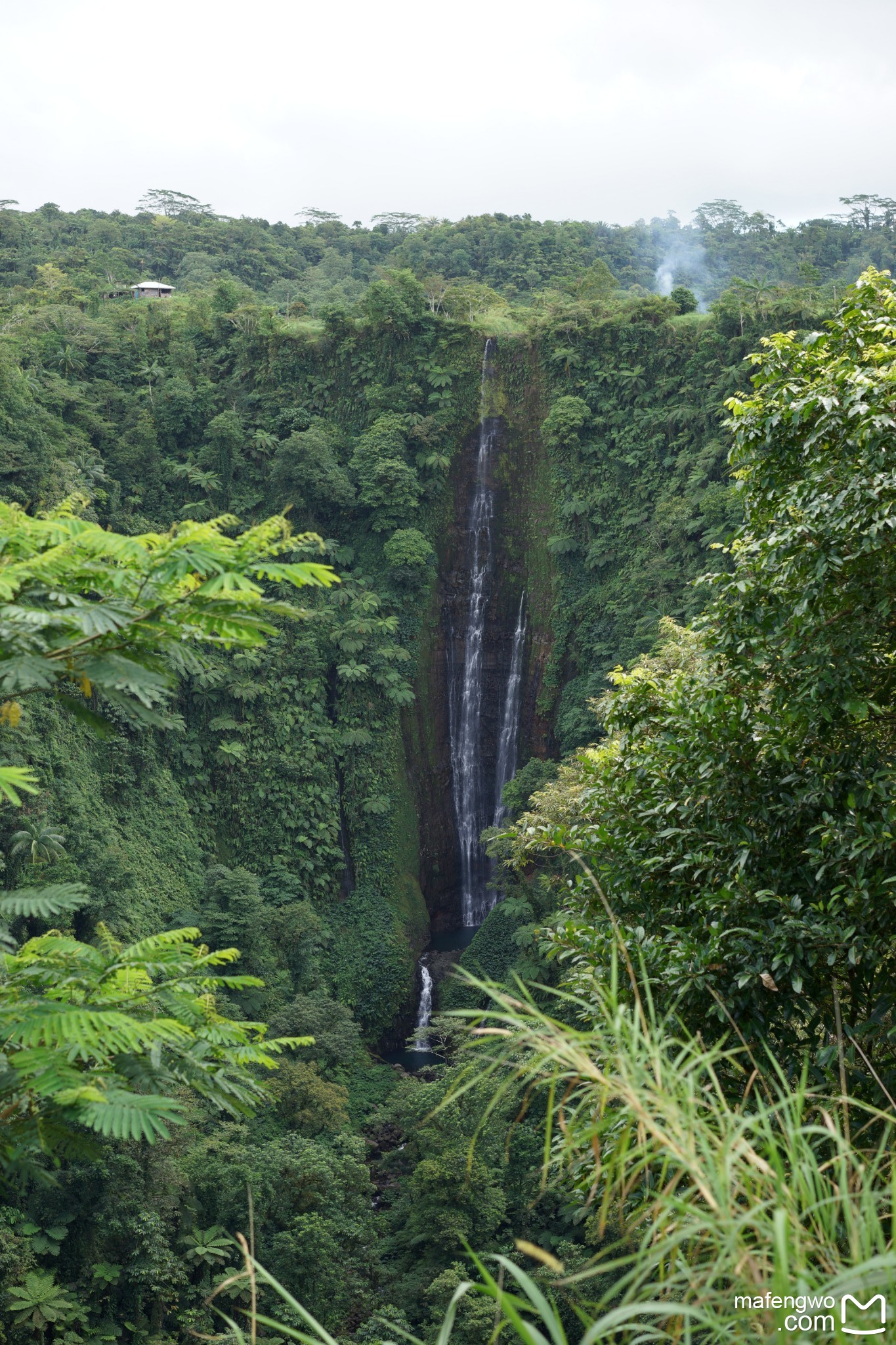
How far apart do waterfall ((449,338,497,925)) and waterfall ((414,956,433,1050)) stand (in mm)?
2018

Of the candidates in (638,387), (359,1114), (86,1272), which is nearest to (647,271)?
(638,387)

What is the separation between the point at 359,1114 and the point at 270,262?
28.4 meters

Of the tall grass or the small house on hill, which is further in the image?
the small house on hill

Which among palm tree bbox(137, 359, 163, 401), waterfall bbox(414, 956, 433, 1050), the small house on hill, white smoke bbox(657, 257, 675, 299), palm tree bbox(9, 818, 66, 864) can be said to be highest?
white smoke bbox(657, 257, 675, 299)

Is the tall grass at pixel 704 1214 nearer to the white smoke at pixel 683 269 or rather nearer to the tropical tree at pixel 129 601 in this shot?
the tropical tree at pixel 129 601

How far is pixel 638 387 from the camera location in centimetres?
1980

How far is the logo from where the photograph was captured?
158cm

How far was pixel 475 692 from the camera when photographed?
21.2 meters

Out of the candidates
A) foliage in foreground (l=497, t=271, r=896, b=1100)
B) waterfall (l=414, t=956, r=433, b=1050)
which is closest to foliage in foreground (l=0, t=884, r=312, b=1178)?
foliage in foreground (l=497, t=271, r=896, b=1100)

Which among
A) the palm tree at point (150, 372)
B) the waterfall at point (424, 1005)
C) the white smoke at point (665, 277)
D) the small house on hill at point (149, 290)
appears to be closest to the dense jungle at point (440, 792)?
the waterfall at point (424, 1005)

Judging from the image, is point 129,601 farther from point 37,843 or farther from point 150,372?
point 150,372

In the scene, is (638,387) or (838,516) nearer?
(838,516)

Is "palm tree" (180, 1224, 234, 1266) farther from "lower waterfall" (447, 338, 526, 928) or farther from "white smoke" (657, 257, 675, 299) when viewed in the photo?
"white smoke" (657, 257, 675, 299)

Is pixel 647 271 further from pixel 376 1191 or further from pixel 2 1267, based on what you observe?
pixel 2 1267
